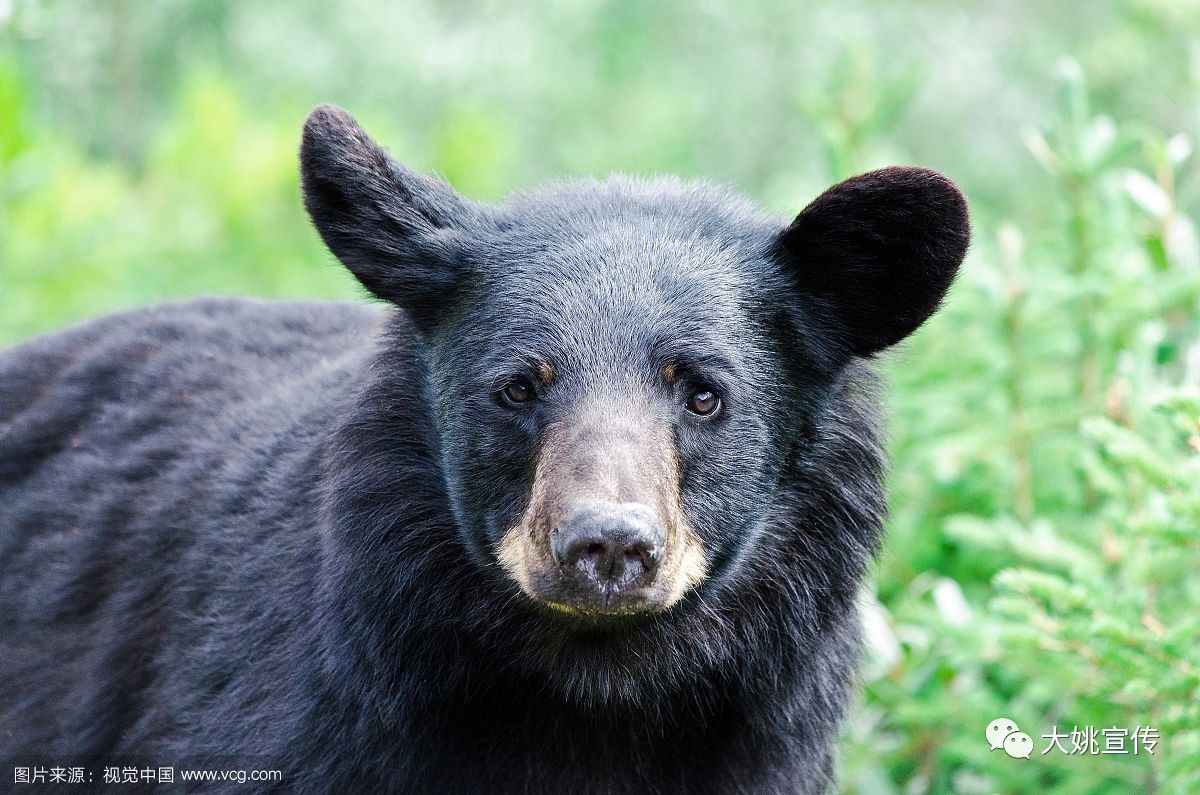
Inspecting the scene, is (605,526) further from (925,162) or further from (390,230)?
(925,162)

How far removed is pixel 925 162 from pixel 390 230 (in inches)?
511

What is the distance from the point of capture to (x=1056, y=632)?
4535mm

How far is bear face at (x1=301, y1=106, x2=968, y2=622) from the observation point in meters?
3.75

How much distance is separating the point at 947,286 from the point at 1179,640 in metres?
1.29

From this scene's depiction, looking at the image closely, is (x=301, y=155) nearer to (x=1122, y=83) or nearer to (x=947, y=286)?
(x=947, y=286)

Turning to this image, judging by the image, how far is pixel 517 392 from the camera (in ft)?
12.7

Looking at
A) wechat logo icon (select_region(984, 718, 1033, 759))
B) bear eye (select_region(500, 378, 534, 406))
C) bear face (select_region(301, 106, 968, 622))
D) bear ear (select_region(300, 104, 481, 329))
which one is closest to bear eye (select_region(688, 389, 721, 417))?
bear face (select_region(301, 106, 968, 622))

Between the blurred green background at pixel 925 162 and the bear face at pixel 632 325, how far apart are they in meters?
0.53

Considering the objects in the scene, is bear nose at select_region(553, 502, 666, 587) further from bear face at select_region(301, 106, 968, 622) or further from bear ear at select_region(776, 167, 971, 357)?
bear ear at select_region(776, 167, 971, 357)

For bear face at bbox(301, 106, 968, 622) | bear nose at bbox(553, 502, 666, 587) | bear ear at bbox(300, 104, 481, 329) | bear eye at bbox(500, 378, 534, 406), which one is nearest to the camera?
bear nose at bbox(553, 502, 666, 587)

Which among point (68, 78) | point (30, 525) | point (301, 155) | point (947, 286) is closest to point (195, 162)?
point (68, 78)

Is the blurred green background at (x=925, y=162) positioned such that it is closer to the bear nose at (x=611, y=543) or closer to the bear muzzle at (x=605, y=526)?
the bear muzzle at (x=605, y=526)

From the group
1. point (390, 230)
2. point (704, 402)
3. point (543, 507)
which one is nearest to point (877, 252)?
point (704, 402)

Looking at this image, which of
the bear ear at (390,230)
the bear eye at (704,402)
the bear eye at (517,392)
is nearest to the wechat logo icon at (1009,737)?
the bear eye at (704,402)
